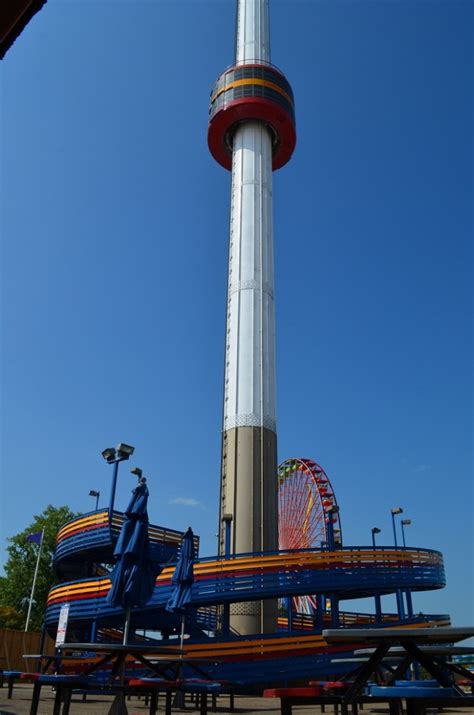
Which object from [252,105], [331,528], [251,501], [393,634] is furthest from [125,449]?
[252,105]

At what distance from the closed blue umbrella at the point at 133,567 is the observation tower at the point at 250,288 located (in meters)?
14.4

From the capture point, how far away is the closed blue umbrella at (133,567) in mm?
11352

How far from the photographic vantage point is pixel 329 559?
22078 mm

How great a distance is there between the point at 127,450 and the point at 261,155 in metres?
23.4

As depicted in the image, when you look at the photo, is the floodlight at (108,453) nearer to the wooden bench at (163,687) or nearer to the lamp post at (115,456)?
the lamp post at (115,456)

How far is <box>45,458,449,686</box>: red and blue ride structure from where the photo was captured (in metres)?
20.2

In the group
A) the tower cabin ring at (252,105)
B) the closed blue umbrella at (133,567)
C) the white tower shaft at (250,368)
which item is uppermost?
the tower cabin ring at (252,105)

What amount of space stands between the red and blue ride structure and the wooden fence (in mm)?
4079

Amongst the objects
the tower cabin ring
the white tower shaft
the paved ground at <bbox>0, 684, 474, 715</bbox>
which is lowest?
the paved ground at <bbox>0, 684, 474, 715</bbox>

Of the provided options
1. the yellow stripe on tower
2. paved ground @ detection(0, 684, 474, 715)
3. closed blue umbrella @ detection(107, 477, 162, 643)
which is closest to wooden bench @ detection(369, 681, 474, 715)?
closed blue umbrella @ detection(107, 477, 162, 643)

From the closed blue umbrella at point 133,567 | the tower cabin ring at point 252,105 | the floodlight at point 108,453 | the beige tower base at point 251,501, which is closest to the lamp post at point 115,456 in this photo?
the floodlight at point 108,453

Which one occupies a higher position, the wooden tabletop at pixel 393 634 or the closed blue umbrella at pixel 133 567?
the closed blue umbrella at pixel 133 567

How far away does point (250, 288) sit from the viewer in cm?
3419

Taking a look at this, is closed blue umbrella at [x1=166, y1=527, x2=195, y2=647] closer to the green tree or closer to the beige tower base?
the beige tower base
